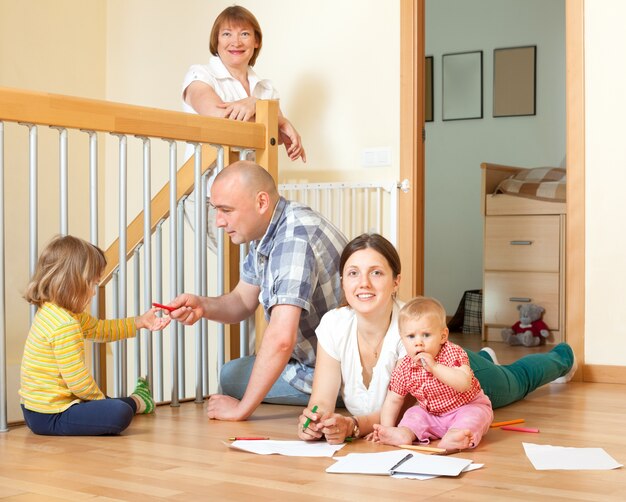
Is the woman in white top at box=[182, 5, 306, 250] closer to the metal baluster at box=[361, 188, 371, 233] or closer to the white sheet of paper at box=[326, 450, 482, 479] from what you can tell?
the metal baluster at box=[361, 188, 371, 233]

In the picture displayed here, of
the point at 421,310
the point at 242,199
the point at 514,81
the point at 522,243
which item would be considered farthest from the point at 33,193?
the point at 514,81

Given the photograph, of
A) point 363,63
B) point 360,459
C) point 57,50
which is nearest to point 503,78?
point 363,63

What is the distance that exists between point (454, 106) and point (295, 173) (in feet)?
8.06

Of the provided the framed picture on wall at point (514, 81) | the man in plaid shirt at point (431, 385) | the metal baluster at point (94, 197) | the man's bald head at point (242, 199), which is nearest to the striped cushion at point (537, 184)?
the framed picture on wall at point (514, 81)

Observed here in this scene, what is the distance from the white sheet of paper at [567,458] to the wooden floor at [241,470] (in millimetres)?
27

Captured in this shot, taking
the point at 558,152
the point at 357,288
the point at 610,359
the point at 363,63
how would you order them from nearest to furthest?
the point at 357,288 → the point at 610,359 → the point at 363,63 → the point at 558,152

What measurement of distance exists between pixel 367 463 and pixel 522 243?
3276mm

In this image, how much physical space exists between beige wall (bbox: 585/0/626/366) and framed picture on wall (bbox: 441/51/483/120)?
103 inches

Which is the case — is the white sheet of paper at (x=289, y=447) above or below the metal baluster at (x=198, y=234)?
below

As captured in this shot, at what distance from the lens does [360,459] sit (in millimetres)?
1994

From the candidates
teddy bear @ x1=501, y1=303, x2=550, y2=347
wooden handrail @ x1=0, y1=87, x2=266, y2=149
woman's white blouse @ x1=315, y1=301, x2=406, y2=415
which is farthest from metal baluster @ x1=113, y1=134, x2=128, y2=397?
teddy bear @ x1=501, y1=303, x2=550, y2=347

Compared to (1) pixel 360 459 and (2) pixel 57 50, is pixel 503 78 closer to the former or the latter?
(2) pixel 57 50

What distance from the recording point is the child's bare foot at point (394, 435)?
2.17 m

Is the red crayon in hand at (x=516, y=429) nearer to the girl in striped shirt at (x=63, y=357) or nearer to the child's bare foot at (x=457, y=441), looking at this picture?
the child's bare foot at (x=457, y=441)
